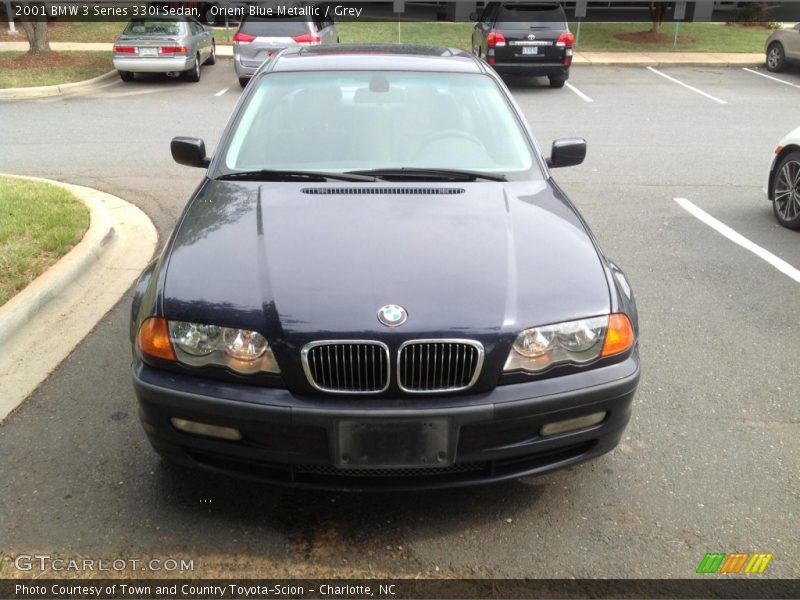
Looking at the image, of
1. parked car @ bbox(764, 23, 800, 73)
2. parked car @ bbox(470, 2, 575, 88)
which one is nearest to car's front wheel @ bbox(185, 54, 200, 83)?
parked car @ bbox(470, 2, 575, 88)

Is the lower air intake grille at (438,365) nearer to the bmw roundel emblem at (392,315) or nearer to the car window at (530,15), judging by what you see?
the bmw roundel emblem at (392,315)

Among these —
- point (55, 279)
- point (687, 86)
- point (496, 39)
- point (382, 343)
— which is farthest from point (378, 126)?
point (687, 86)

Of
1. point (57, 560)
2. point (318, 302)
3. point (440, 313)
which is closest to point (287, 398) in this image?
point (318, 302)

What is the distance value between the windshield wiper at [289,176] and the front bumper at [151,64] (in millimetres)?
13022

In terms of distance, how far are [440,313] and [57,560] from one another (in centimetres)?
166

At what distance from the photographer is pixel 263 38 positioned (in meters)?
15.1

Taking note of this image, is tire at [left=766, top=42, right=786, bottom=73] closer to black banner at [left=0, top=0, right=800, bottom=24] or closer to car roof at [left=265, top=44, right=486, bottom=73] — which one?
black banner at [left=0, top=0, right=800, bottom=24]

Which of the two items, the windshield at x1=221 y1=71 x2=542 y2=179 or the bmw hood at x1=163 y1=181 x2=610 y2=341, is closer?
the bmw hood at x1=163 y1=181 x2=610 y2=341

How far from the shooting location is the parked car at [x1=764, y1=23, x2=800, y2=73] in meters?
17.3

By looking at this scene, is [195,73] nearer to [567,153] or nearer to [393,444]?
[567,153]

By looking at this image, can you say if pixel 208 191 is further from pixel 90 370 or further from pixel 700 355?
pixel 700 355

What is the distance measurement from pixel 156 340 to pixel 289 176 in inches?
51.0

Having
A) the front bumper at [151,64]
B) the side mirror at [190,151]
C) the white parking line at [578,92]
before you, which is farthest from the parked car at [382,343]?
the front bumper at [151,64]

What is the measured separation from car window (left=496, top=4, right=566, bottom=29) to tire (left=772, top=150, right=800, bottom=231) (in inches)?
385
